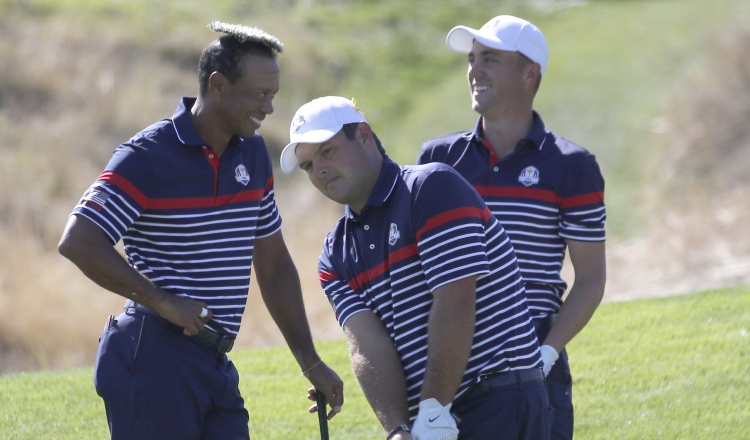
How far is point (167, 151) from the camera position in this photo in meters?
4.52

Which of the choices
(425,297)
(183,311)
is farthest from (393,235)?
(183,311)

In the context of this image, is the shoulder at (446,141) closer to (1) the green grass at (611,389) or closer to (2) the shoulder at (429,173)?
(2) the shoulder at (429,173)

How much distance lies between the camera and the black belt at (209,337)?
448 cm

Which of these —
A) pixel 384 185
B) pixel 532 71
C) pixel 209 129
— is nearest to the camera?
pixel 384 185

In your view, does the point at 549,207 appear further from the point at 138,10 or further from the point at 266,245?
the point at 138,10

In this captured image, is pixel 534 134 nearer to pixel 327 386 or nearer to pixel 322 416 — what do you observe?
pixel 327 386

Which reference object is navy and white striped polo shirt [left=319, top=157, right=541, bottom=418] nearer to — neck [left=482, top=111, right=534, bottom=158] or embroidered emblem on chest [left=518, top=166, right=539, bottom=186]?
embroidered emblem on chest [left=518, top=166, right=539, bottom=186]

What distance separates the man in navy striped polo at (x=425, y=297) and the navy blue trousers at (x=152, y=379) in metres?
0.83

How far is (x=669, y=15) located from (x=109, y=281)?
77.5 ft

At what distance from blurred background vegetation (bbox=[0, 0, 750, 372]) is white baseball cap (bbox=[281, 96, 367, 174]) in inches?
332

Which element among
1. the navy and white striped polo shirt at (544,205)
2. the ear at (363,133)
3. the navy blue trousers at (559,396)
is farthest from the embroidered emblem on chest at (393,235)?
the navy blue trousers at (559,396)

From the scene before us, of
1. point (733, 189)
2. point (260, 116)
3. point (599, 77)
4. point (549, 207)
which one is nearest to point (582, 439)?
point (549, 207)

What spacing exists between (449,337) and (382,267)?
37 centimetres

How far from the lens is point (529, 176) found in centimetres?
480
